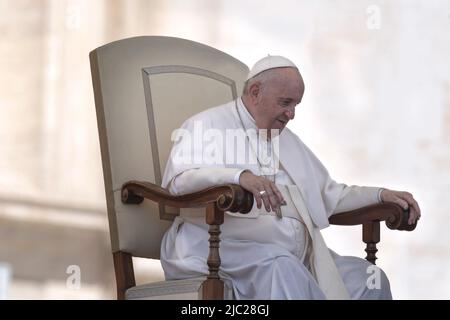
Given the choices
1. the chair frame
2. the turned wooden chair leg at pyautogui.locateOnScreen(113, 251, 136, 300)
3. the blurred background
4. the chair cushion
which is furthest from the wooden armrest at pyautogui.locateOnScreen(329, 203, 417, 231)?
the blurred background

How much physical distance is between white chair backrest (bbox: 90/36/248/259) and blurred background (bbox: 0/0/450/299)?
0.94 m

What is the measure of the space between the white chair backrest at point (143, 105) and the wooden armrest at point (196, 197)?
0.09 m

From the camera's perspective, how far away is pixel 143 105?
543 centimetres

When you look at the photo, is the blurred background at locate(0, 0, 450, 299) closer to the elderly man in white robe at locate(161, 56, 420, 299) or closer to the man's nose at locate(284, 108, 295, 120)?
the elderly man in white robe at locate(161, 56, 420, 299)

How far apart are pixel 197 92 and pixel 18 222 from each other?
3.99 ft

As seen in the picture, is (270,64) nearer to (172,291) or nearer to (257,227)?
(257,227)

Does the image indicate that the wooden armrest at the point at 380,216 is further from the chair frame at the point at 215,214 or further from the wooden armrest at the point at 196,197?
the wooden armrest at the point at 196,197

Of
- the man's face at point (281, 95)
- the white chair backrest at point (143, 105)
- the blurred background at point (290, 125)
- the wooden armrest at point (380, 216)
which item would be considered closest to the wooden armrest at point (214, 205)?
the white chair backrest at point (143, 105)

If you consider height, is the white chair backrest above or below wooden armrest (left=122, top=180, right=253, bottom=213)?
above

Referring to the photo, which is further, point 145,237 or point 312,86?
point 312,86

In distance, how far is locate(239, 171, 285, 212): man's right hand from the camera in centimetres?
458
